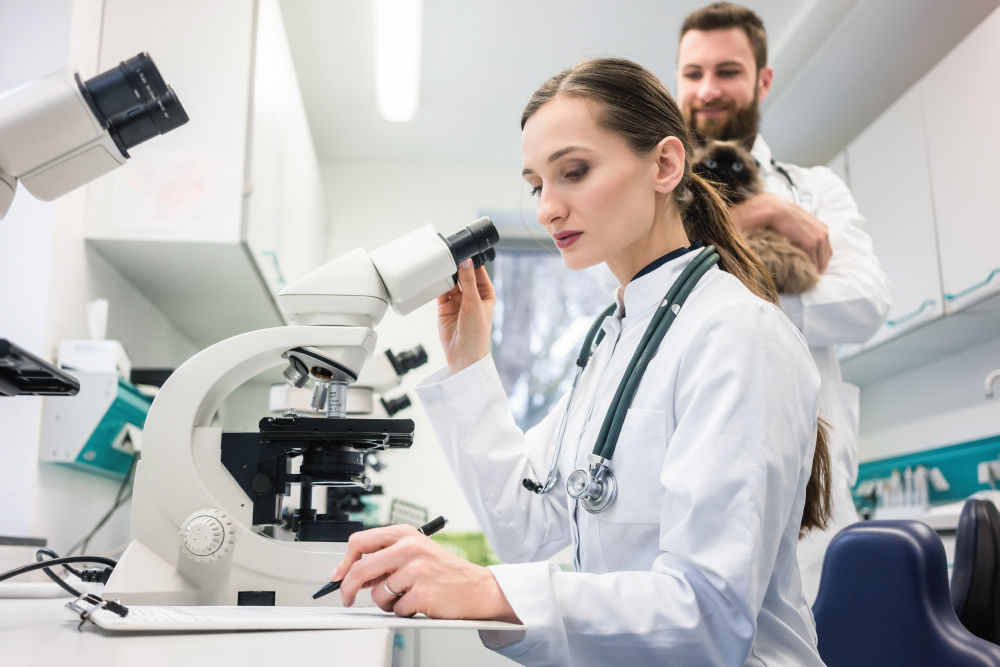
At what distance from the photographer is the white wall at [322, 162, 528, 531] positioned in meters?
4.25

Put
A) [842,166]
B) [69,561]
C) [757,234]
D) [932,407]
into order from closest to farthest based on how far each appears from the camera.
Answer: [69,561] < [757,234] < [932,407] < [842,166]

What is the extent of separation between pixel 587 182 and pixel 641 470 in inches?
15.6

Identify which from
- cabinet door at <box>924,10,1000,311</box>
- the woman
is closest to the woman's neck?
the woman

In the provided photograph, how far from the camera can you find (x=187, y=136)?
2.35 meters

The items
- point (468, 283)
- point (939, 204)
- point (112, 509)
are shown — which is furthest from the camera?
point (939, 204)

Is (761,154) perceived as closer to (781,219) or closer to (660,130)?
(781,219)

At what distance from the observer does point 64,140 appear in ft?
2.94

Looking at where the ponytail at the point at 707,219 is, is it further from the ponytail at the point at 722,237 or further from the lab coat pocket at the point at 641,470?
the lab coat pocket at the point at 641,470

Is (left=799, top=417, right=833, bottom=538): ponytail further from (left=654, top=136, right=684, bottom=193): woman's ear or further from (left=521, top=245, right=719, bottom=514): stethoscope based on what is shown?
(left=654, top=136, right=684, bottom=193): woman's ear

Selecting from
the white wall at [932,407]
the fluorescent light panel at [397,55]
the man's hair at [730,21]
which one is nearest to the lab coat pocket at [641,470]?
the man's hair at [730,21]

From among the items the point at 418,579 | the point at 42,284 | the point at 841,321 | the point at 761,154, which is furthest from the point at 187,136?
the point at 418,579

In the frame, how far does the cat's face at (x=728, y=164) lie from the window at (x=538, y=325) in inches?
107

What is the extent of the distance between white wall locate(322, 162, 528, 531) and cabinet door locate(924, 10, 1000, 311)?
6.22ft

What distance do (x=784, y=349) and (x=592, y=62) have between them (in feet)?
1.76
